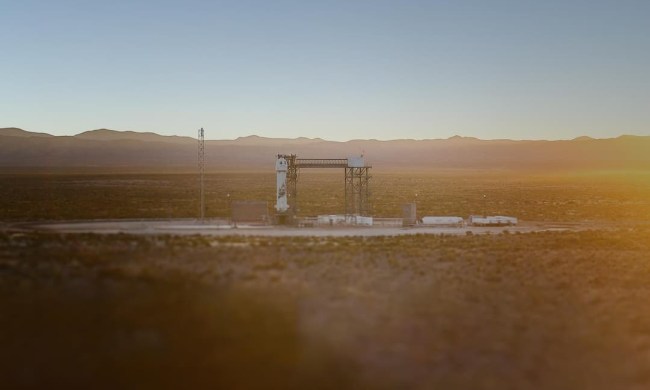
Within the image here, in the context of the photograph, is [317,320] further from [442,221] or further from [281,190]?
[442,221]

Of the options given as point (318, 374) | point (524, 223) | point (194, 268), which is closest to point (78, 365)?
point (318, 374)

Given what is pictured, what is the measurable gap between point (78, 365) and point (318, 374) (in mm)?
4386

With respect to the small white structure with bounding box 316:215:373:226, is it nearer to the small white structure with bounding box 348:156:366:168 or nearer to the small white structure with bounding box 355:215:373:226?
the small white structure with bounding box 355:215:373:226

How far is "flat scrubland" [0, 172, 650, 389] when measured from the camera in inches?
496

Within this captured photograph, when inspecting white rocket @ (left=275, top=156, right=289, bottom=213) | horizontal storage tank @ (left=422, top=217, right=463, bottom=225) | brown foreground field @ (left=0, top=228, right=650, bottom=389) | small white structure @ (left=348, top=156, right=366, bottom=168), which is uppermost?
small white structure @ (left=348, top=156, right=366, bottom=168)

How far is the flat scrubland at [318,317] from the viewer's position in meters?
12.6

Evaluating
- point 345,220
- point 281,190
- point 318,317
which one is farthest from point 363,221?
point 318,317

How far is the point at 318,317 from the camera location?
16000mm

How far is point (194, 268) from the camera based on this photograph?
71.3 feet

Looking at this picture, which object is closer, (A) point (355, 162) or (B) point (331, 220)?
(B) point (331, 220)

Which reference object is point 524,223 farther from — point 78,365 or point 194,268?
point 78,365

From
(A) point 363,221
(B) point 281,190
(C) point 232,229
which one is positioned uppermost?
(B) point 281,190

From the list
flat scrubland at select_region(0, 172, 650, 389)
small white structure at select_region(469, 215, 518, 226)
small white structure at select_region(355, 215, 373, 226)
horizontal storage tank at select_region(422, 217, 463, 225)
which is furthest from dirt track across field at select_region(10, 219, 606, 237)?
flat scrubland at select_region(0, 172, 650, 389)

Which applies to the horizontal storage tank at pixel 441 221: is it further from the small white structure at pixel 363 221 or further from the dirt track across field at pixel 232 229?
the small white structure at pixel 363 221
